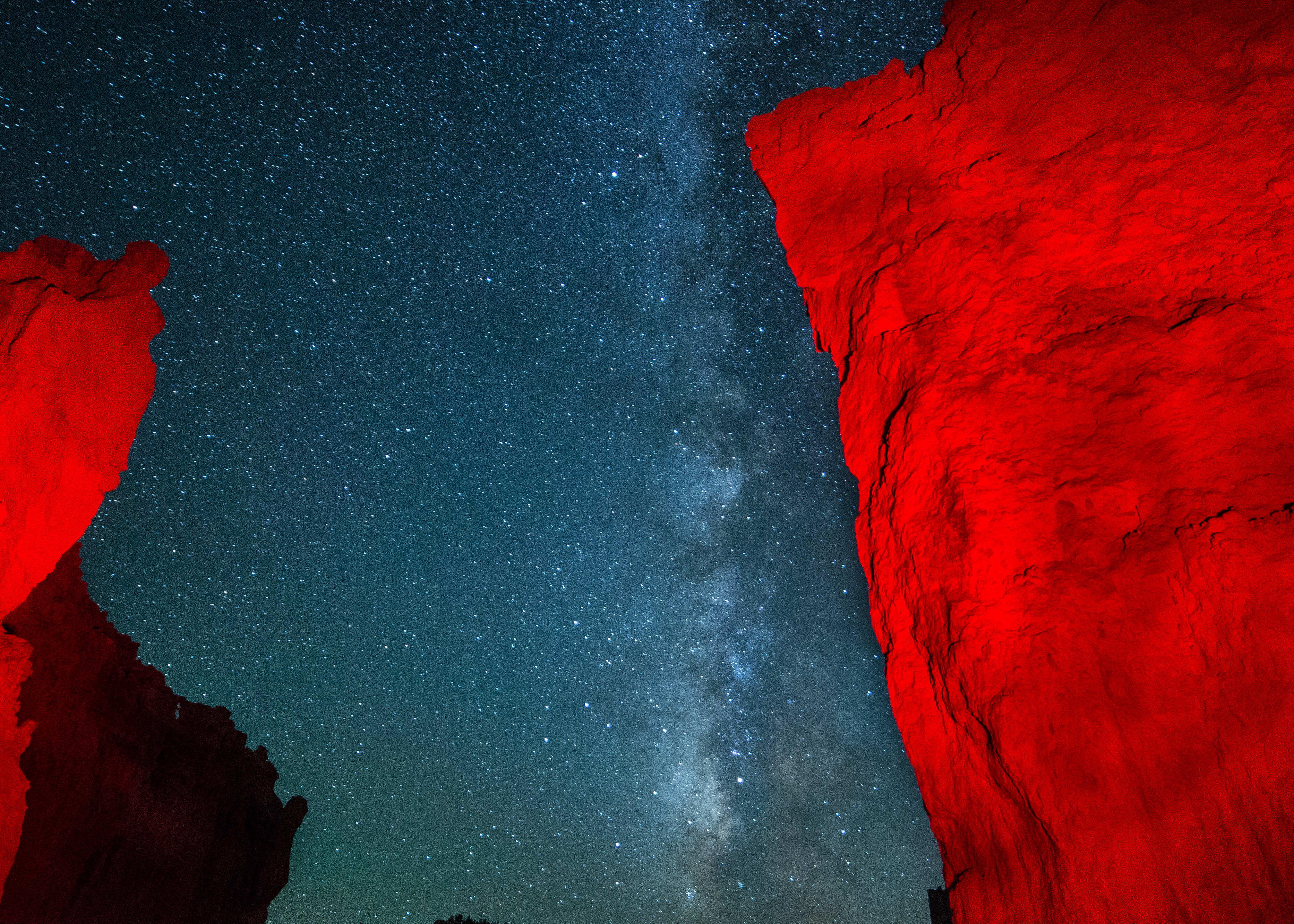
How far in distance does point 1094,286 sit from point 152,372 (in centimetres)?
779

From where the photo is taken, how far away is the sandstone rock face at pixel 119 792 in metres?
14.3

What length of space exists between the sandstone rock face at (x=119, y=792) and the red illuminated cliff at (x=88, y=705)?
0.04 meters

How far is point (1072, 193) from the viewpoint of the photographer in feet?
15.4

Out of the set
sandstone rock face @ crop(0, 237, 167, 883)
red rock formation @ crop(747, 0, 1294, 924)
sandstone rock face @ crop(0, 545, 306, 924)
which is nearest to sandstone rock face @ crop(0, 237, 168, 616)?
sandstone rock face @ crop(0, 237, 167, 883)

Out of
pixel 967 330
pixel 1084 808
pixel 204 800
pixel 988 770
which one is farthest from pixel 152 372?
pixel 204 800

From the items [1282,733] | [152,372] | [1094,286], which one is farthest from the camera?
[152,372]

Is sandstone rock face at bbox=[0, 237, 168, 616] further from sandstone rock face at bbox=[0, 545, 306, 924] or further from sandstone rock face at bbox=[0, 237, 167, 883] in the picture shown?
sandstone rock face at bbox=[0, 545, 306, 924]

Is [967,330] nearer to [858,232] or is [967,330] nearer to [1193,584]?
[858,232]

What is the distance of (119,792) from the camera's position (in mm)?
16203

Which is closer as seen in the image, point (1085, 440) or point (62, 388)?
point (1085, 440)

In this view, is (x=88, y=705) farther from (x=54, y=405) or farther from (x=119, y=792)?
(x=54, y=405)

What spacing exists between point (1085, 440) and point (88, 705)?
20.3 meters

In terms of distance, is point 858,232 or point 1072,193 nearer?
point 1072,193

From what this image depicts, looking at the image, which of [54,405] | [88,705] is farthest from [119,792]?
[54,405]
